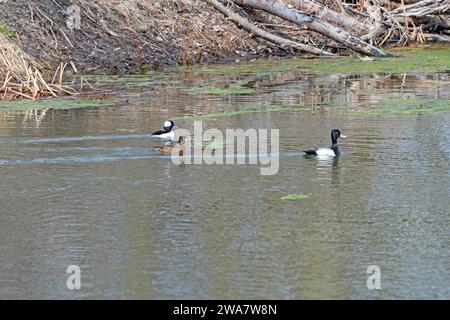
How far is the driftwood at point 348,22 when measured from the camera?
25141 mm

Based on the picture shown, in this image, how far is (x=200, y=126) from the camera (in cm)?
1508

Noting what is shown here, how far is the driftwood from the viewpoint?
2514cm

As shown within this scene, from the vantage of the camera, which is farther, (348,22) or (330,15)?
(348,22)

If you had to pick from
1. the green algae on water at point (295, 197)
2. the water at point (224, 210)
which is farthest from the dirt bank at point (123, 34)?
the green algae on water at point (295, 197)

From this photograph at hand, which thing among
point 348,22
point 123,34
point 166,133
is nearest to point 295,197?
point 166,133

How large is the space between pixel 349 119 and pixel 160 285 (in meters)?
8.47

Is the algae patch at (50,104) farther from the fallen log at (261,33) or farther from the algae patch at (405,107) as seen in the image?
the fallen log at (261,33)

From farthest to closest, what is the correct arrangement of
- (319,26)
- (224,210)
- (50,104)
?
1. (319,26)
2. (50,104)
3. (224,210)

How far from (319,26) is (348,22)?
1962 mm

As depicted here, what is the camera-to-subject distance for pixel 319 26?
24969 millimetres

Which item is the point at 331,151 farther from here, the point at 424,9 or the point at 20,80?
the point at 424,9

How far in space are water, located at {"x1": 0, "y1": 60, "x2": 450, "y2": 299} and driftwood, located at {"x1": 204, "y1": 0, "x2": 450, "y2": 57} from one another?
341 inches

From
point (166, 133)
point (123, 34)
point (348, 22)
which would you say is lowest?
point (166, 133)

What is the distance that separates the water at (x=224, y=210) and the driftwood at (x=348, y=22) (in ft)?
28.4
